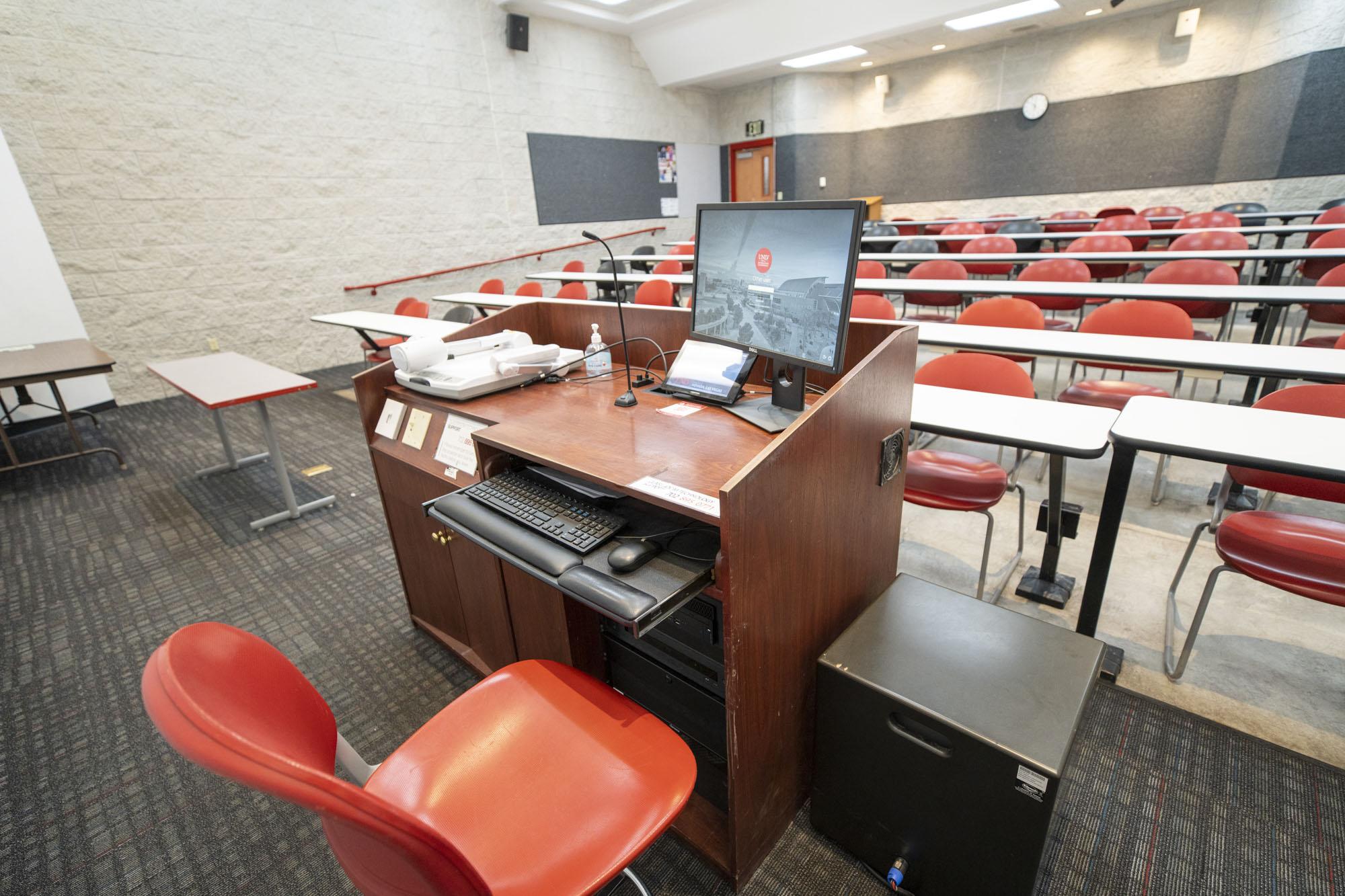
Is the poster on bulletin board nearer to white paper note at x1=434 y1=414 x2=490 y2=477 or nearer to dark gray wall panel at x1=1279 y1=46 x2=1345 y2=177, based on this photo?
dark gray wall panel at x1=1279 y1=46 x2=1345 y2=177

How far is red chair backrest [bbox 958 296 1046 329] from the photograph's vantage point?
2.73 metres

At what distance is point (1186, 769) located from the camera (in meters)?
1.37

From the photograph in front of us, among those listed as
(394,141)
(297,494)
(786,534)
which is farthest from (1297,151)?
(297,494)

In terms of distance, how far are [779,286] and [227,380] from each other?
280 cm

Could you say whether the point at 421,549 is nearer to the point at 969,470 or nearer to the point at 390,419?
the point at 390,419

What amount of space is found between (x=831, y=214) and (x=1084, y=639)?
94cm

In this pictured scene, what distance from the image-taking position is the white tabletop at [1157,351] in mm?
1813

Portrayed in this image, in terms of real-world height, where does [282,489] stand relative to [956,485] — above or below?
below

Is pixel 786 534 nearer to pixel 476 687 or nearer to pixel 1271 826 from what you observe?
pixel 476 687

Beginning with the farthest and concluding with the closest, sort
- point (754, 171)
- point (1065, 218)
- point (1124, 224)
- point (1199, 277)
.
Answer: point (754, 171), point (1065, 218), point (1124, 224), point (1199, 277)

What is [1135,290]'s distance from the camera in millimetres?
2953

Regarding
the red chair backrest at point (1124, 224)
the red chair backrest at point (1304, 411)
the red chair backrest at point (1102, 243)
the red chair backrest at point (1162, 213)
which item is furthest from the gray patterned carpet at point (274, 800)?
the red chair backrest at point (1162, 213)

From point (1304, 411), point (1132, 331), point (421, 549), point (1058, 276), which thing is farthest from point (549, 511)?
point (1058, 276)

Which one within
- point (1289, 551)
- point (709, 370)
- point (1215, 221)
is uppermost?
point (1215, 221)
